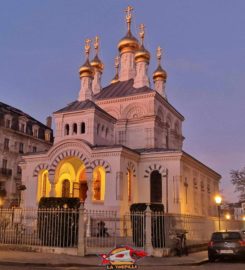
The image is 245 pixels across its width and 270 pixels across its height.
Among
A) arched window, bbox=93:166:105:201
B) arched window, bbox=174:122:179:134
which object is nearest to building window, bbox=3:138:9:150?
arched window, bbox=93:166:105:201

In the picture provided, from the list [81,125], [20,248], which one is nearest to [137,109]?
[81,125]

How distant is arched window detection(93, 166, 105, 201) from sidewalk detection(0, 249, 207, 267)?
12.2 m

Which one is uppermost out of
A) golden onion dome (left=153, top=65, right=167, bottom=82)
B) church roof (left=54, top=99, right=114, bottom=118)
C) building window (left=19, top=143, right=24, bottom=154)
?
golden onion dome (left=153, top=65, right=167, bottom=82)

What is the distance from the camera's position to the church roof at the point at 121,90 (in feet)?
116

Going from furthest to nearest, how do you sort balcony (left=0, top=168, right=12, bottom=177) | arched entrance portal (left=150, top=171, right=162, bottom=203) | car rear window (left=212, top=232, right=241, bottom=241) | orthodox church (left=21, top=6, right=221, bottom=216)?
1. balcony (left=0, top=168, right=12, bottom=177)
2. arched entrance portal (left=150, top=171, right=162, bottom=203)
3. orthodox church (left=21, top=6, right=221, bottom=216)
4. car rear window (left=212, top=232, right=241, bottom=241)

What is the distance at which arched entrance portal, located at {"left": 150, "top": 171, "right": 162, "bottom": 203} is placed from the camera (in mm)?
29188

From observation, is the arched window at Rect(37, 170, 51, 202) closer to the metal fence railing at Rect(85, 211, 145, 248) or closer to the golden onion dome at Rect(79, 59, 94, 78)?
the metal fence railing at Rect(85, 211, 145, 248)

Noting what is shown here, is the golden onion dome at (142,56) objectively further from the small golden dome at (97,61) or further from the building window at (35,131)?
the building window at (35,131)

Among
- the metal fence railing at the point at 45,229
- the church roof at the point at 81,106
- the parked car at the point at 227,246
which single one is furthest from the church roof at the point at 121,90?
the parked car at the point at 227,246

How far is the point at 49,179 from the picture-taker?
29.5 meters

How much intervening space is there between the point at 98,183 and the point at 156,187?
471 centimetres

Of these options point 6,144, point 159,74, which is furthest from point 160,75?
point 6,144

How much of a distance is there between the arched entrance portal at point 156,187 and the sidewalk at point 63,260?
12.0 m

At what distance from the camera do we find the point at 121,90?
A: 121 ft
